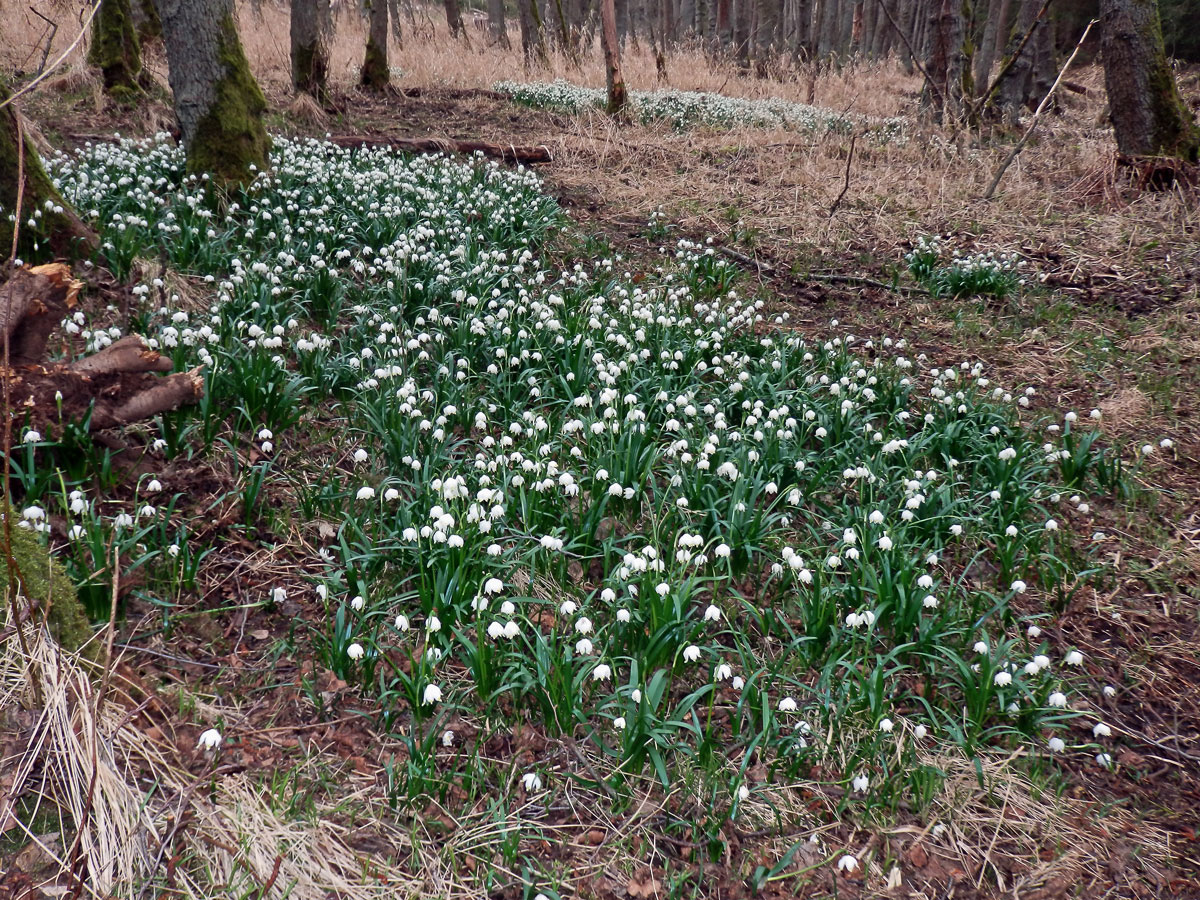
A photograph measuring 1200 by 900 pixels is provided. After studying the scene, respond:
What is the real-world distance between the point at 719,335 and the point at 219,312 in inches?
122

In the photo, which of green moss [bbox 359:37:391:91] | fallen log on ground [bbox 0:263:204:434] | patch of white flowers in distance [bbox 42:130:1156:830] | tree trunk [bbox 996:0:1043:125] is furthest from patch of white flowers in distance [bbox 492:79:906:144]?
fallen log on ground [bbox 0:263:204:434]

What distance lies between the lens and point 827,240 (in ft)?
26.2

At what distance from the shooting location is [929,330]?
20.9 ft

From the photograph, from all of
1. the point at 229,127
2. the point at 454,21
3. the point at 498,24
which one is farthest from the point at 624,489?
the point at 498,24

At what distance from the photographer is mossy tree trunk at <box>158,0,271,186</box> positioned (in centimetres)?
638

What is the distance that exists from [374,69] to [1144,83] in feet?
33.9

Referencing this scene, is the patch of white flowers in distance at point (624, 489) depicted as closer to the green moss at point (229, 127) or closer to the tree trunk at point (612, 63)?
the green moss at point (229, 127)

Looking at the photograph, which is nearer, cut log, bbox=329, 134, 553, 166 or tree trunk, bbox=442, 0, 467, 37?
cut log, bbox=329, 134, 553, 166

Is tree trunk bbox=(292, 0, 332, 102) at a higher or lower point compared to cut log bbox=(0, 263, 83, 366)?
higher

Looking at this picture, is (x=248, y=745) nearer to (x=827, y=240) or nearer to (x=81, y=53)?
(x=827, y=240)

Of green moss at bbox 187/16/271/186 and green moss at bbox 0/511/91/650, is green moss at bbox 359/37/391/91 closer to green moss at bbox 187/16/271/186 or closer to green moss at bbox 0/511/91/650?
green moss at bbox 187/16/271/186

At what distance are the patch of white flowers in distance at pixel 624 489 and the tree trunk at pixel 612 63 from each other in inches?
250

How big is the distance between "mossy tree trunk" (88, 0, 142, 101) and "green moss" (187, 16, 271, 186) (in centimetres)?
425

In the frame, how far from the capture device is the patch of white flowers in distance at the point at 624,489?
307 cm
